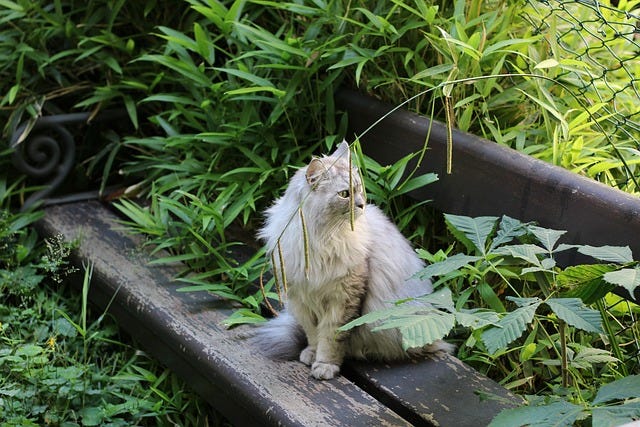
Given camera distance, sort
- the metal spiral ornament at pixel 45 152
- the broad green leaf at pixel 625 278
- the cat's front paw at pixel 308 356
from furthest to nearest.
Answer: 1. the metal spiral ornament at pixel 45 152
2. the cat's front paw at pixel 308 356
3. the broad green leaf at pixel 625 278

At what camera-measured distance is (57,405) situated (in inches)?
103

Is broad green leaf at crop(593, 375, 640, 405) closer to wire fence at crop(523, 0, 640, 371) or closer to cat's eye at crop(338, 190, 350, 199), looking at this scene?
wire fence at crop(523, 0, 640, 371)

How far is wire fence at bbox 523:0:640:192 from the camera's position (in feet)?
8.34

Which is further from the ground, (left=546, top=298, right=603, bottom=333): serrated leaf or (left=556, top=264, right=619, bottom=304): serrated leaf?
(left=556, top=264, right=619, bottom=304): serrated leaf

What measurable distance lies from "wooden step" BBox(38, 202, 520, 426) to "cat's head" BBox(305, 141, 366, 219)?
1.47 ft

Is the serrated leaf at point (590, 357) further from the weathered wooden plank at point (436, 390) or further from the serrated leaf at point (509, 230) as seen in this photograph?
the serrated leaf at point (509, 230)

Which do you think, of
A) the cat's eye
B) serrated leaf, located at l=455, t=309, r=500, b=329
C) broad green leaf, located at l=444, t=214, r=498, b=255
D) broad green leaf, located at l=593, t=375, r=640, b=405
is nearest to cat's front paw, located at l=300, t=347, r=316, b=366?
the cat's eye

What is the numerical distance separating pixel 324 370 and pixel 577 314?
80 centimetres

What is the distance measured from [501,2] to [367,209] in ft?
2.95

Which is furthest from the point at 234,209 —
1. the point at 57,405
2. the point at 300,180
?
the point at 57,405

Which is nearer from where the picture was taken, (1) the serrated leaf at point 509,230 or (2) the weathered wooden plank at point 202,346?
(1) the serrated leaf at point 509,230

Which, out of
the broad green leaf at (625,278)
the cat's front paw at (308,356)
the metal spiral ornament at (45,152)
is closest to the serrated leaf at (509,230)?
the broad green leaf at (625,278)

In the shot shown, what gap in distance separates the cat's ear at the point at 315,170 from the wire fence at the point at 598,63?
77 centimetres

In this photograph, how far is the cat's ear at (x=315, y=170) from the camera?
2.31 m
